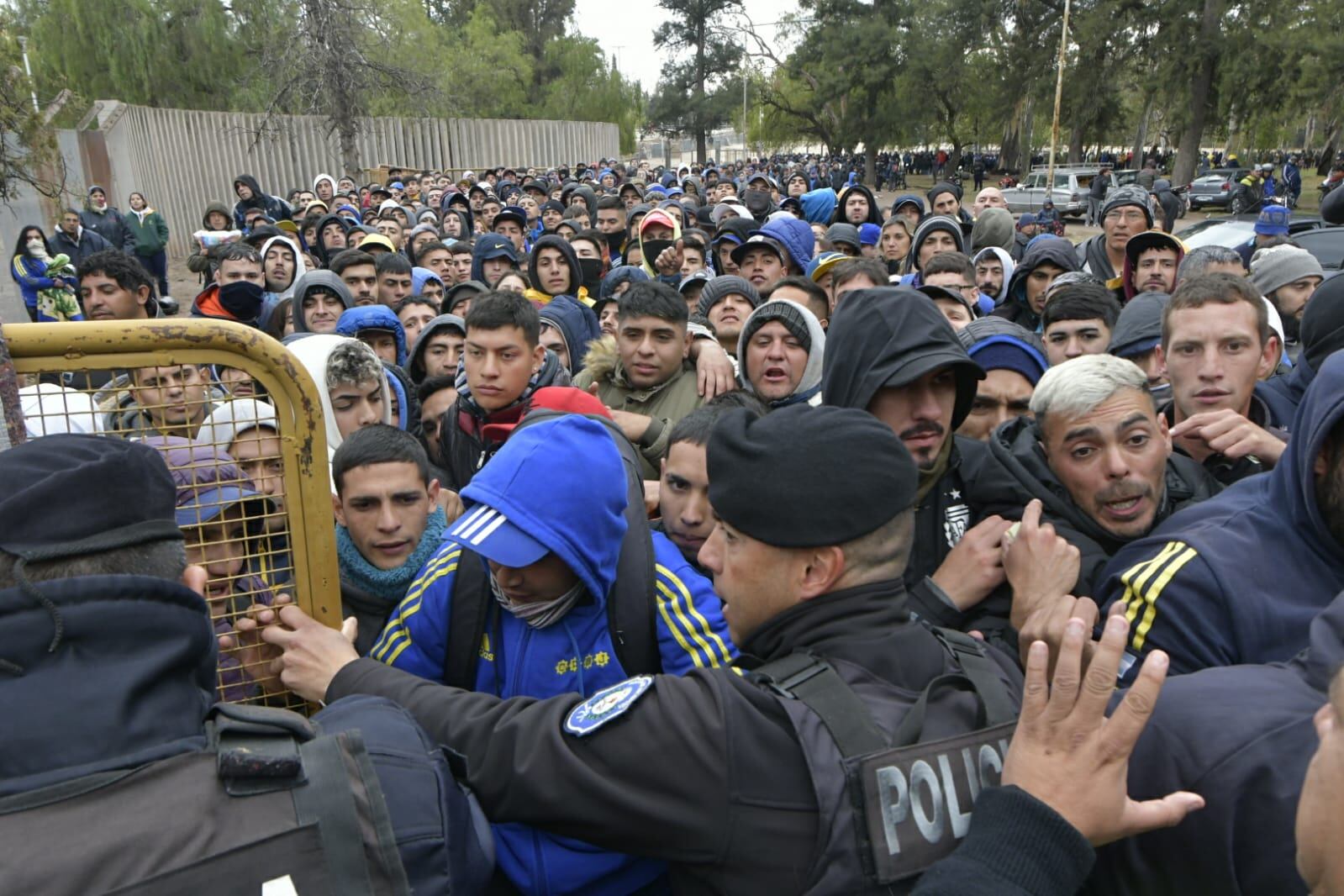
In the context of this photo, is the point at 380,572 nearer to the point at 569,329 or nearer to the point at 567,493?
the point at 567,493

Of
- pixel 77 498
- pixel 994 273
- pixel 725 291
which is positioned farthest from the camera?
pixel 994 273

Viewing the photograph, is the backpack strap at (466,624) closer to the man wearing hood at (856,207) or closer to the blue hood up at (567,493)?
the blue hood up at (567,493)

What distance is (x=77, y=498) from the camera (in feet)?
3.69

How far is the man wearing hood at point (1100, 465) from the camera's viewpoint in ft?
7.34

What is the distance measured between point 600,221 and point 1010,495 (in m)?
8.49

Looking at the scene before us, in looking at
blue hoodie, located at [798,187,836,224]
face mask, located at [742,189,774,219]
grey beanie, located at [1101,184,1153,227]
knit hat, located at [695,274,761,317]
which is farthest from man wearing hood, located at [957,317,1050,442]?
face mask, located at [742,189,774,219]

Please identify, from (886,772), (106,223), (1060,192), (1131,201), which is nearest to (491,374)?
(886,772)

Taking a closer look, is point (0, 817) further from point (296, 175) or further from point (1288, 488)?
point (296, 175)

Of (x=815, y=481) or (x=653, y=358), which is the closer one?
(x=815, y=481)

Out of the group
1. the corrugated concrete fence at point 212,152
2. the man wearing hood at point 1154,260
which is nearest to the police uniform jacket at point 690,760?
the man wearing hood at point 1154,260

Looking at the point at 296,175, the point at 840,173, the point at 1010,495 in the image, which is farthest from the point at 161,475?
the point at 840,173

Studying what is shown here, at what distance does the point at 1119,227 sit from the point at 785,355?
340 centimetres

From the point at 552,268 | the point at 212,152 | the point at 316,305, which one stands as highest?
the point at 212,152

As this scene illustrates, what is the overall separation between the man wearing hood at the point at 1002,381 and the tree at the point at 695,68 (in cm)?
5206
